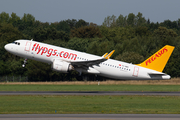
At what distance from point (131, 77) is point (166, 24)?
126 metres

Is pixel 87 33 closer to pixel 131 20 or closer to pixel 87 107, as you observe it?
pixel 131 20

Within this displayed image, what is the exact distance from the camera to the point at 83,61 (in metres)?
47.9

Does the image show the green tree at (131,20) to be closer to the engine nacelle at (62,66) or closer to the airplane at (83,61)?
the airplane at (83,61)

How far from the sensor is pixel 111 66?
51562mm

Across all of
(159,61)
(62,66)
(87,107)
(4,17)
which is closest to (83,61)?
(62,66)

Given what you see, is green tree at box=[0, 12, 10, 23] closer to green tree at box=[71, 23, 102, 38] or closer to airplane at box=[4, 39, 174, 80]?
green tree at box=[71, 23, 102, 38]

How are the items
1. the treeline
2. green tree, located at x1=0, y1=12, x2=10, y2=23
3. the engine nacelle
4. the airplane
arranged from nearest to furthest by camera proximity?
1. the engine nacelle
2. the airplane
3. the treeline
4. green tree, located at x1=0, y1=12, x2=10, y2=23

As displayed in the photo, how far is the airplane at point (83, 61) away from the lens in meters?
47.9

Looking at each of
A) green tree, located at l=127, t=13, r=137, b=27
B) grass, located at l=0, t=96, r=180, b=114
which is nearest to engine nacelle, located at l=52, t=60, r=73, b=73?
grass, located at l=0, t=96, r=180, b=114

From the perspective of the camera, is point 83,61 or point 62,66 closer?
point 62,66

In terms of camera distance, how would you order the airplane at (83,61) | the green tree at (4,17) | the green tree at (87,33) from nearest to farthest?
the airplane at (83,61) < the green tree at (87,33) < the green tree at (4,17)

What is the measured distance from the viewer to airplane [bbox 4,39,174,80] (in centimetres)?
4791

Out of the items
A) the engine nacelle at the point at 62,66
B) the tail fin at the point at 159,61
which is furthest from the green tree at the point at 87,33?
the engine nacelle at the point at 62,66

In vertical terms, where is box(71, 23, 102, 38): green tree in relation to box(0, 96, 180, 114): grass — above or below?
above
